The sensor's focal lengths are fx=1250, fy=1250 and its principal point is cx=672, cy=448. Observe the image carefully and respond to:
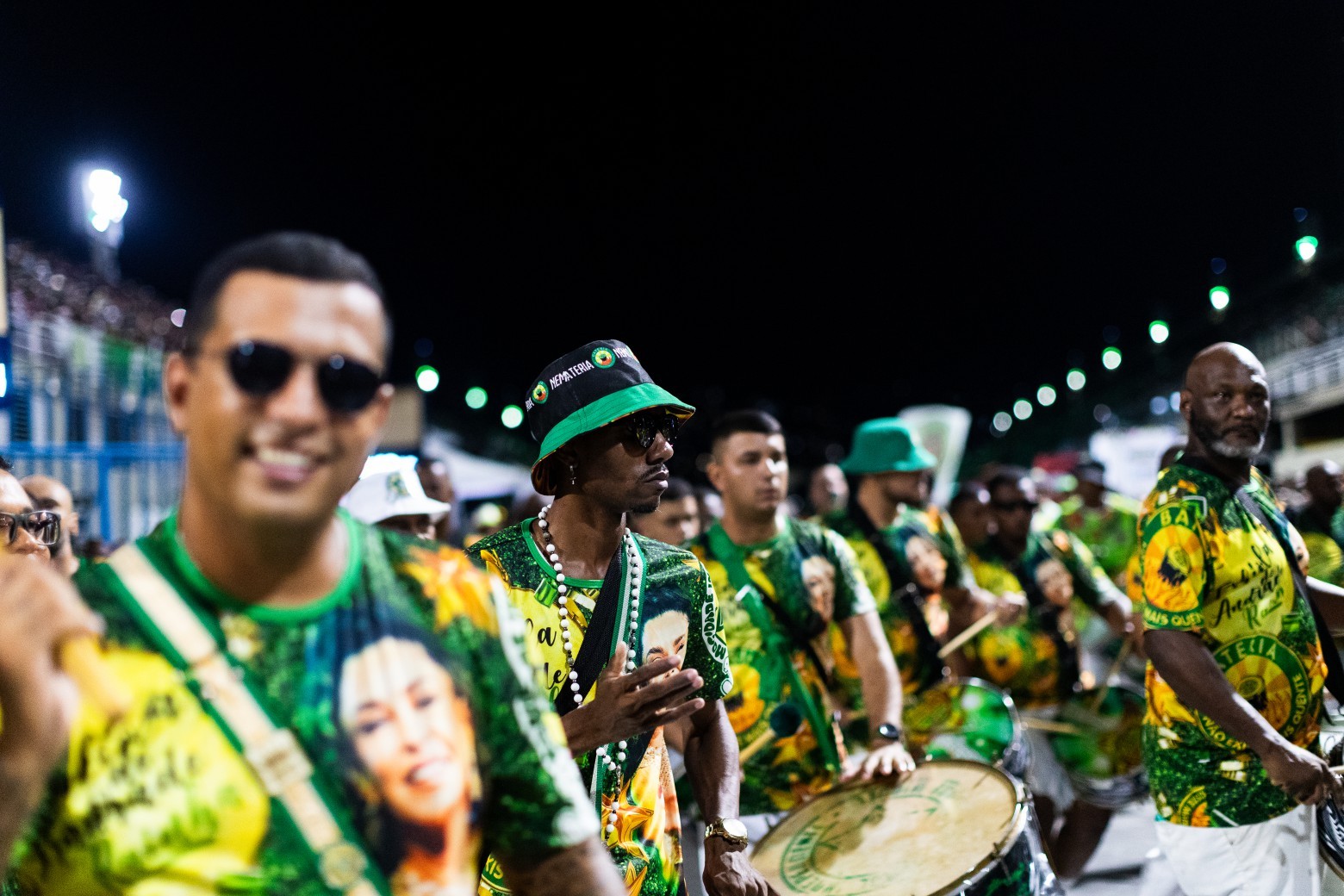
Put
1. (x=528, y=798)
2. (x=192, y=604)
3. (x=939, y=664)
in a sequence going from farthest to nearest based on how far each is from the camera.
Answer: (x=939, y=664), (x=528, y=798), (x=192, y=604)

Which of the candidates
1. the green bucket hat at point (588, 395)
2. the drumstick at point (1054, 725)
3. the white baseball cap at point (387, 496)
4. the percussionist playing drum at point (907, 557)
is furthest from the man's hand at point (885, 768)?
the drumstick at point (1054, 725)

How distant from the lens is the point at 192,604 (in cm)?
167

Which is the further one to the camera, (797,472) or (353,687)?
(797,472)

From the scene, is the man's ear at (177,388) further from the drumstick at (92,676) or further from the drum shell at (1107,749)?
the drum shell at (1107,749)

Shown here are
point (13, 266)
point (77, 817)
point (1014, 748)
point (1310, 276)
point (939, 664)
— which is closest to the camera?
point (77, 817)

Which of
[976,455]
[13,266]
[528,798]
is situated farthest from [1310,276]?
[976,455]

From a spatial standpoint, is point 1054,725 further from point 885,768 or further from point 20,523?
point 20,523

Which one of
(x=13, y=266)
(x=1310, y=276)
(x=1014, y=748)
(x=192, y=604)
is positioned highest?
(x=1310, y=276)

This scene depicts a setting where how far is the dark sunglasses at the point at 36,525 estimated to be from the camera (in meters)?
3.63

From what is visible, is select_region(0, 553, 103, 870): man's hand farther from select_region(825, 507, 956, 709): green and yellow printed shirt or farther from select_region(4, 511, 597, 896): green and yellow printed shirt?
select_region(825, 507, 956, 709): green and yellow printed shirt

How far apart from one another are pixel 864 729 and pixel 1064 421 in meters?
104

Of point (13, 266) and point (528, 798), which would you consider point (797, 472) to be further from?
point (528, 798)

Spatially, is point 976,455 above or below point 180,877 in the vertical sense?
above

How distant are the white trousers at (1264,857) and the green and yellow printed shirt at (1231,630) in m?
0.04
